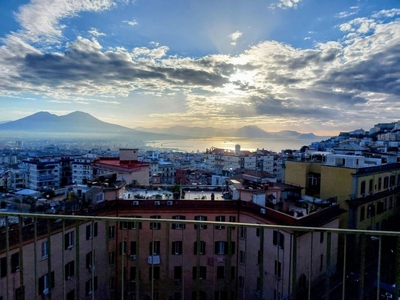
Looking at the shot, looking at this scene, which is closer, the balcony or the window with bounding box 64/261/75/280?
the balcony

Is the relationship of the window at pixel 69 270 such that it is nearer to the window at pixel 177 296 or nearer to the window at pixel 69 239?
the window at pixel 69 239

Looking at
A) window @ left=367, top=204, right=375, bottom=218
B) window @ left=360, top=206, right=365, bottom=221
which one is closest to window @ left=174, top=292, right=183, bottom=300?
window @ left=360, top=206, right=365, bottom=221

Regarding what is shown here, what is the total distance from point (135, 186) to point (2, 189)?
7471 millimetres

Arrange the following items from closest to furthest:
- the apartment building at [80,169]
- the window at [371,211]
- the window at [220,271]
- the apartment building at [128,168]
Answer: the window at [220,271]
the window at [371,211]
the apartment building at [128,168]
the apartment building at [80,169]

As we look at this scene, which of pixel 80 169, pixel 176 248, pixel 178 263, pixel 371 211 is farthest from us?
pixel 80 169

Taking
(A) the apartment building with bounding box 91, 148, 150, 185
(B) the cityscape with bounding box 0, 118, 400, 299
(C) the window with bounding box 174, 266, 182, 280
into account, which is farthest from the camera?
(A) the apartment building with bounding box 91, 148, 150, 185

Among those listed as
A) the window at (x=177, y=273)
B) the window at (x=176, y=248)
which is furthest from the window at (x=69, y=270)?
the window at (x=177, y=273)

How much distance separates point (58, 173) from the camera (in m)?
46.1

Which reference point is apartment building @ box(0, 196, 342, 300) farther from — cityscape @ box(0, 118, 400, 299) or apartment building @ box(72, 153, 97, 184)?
apartment building @ box(72, 153, 97, 184)

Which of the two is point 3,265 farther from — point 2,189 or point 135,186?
point 2,189

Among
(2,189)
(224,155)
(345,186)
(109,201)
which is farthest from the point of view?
(224,155)

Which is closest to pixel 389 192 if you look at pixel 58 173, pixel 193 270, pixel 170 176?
pixel 193 270

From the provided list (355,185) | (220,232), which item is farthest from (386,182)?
(220,232)

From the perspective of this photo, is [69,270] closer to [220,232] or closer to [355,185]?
[220,232]
